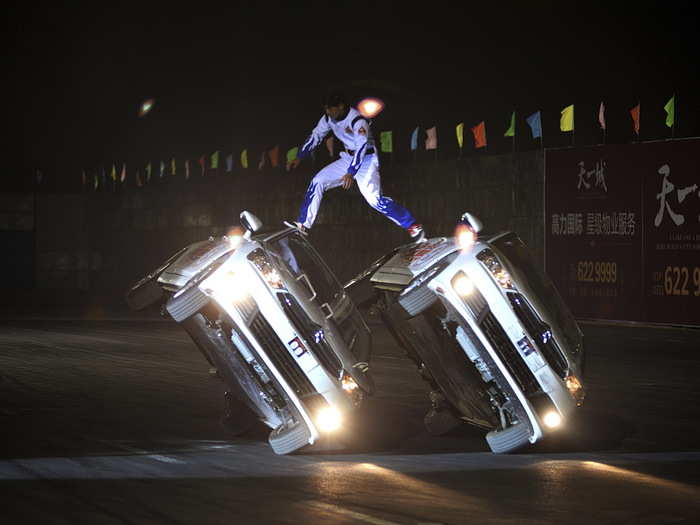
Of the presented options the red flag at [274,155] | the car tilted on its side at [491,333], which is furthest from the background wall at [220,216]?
the car tilted on its side at [491,333]

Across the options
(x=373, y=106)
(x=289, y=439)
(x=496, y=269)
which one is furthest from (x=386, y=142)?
(x=289, y=439)

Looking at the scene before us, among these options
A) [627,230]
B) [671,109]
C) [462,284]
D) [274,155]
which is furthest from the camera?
[274,155]

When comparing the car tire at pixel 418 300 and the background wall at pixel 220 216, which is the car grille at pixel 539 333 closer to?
the car tire at pixel 418 300

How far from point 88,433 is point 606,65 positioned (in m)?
40.6

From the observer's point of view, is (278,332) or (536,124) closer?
(278,332)

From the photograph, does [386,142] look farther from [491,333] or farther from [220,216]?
[491,333]

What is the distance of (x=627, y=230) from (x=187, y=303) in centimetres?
1783

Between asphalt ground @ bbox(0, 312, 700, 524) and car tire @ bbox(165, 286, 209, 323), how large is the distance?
1.03 metres

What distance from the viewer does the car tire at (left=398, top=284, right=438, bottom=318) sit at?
32.8 ft

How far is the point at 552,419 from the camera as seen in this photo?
993 cm

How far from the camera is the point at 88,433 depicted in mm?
11648

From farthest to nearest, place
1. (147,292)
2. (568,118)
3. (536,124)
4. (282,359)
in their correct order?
(536,124) → (568,118) → (147,292) → (282,359)

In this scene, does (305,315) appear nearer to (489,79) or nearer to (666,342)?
(666,342)

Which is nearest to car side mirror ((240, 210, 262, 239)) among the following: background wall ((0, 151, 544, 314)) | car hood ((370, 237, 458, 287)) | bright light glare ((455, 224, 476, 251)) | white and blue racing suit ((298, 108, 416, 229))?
car hood ((370, 237, 458, 287))
